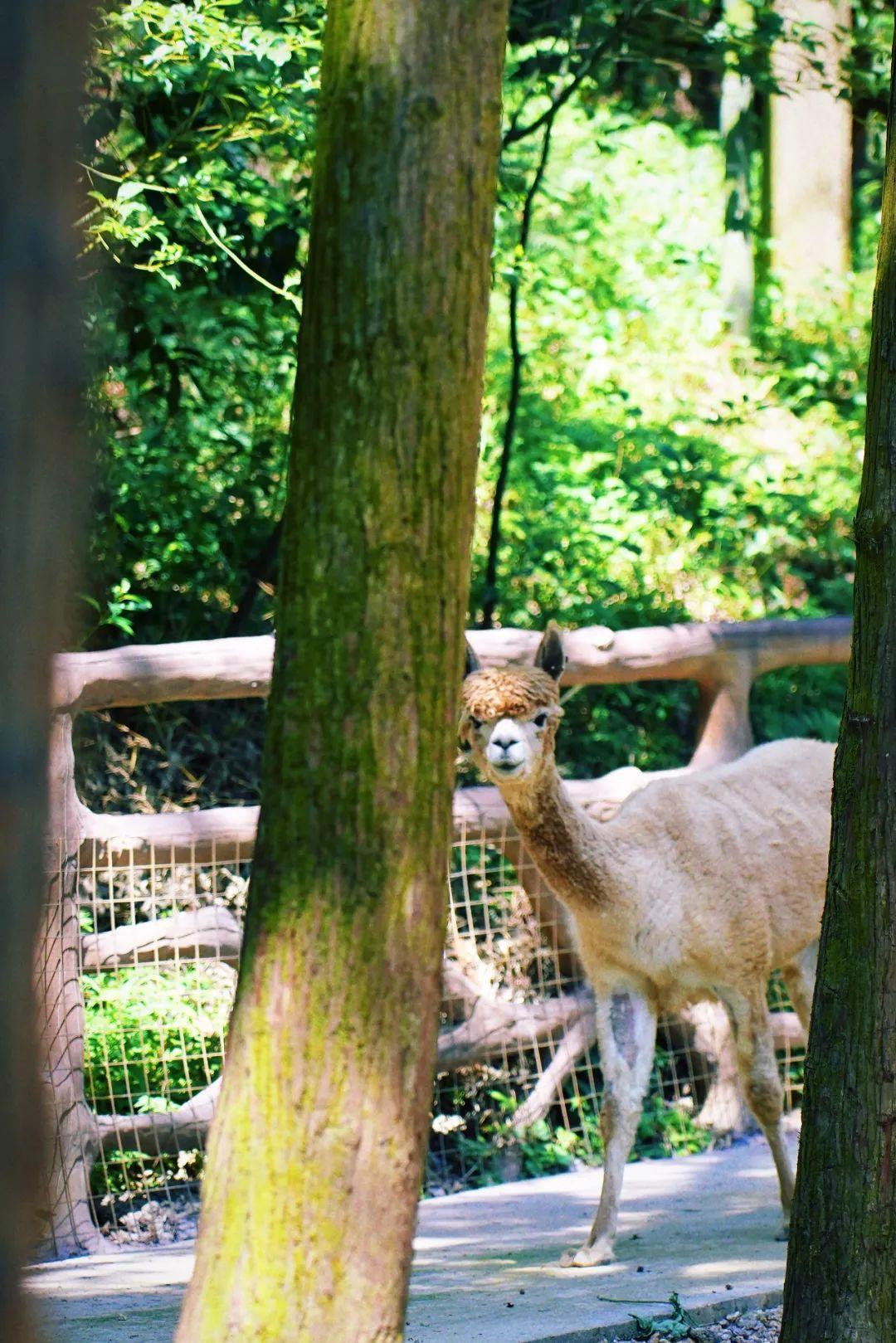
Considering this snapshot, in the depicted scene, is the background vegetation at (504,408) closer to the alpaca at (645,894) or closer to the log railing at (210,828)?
the log railing at (210,828)

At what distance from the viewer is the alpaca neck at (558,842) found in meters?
4.83

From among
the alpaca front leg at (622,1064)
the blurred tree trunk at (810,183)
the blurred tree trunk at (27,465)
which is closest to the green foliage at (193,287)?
the alpaca front leg at (622,1064)

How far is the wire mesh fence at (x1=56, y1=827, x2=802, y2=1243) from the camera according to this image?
17.4ft

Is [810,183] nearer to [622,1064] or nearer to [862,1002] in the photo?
[622,1064]

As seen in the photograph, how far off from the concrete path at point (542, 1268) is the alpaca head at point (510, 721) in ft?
4.83

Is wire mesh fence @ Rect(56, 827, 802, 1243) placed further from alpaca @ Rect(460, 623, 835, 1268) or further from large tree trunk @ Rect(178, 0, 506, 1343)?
large tree trunk @ Rect(178, 0, 506, 1343)

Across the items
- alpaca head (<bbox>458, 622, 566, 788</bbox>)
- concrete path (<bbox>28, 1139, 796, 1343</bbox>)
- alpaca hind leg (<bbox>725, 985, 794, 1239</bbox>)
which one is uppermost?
alpaca head (<bbox>458, 622, 566, 788</bbox>)

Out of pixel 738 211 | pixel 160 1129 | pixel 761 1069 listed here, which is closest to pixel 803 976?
pixel 761 1069

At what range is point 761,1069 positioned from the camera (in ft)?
16.4

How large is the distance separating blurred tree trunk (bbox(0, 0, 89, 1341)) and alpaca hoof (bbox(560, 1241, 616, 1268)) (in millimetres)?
3136

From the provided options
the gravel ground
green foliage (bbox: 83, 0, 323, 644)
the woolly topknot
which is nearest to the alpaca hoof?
the gravel ground

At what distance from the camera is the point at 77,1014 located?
4.98 metres

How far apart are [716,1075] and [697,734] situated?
1449 mm

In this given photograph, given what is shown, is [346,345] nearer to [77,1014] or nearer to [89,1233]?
[77,1014]
